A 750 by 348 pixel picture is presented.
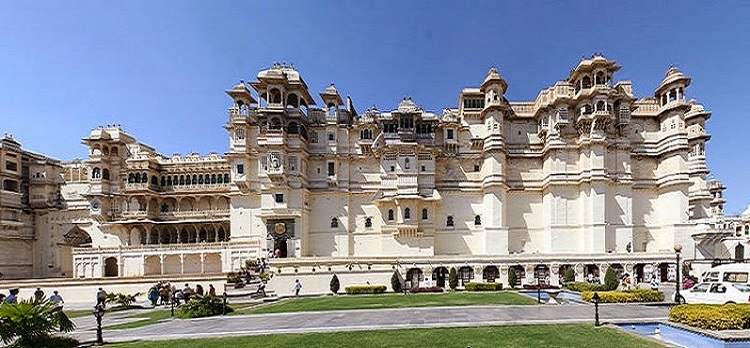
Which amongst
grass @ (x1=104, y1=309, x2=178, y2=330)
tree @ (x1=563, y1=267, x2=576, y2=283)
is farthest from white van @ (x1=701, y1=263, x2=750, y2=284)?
grass @ (x1=104, y1=309, x2=178, y2=330)

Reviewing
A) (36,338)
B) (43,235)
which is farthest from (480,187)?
(43,235)

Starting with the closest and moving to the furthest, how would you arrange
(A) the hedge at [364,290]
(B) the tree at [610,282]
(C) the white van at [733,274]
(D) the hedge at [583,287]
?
(C) the white van at [733,274]
(D) the hedge at [583,287]
(B) the tree at [610,282]
(A) the hedge at [364,290]

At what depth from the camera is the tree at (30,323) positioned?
1307cm

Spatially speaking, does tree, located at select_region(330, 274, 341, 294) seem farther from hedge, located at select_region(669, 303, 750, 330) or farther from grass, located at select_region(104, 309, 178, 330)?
hedge, located at select_region(669, 303, 750, 330)

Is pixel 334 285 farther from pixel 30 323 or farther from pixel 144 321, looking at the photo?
pixel 30 323

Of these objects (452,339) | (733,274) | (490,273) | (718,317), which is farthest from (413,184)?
(718,317)

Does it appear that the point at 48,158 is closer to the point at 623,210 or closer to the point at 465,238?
the point at 465,238

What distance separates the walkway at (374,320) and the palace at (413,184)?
23632 mm

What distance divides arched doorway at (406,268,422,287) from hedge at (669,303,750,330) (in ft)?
87.6

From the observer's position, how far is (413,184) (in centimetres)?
4588

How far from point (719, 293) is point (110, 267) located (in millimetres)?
55952

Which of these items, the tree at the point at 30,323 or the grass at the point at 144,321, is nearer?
the tree at the point at 30,323

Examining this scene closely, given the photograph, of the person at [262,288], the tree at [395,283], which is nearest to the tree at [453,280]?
the tree at [395,283]

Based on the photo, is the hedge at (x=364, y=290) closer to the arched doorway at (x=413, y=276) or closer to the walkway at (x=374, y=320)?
the arched doorway at (x=413, y=276)
